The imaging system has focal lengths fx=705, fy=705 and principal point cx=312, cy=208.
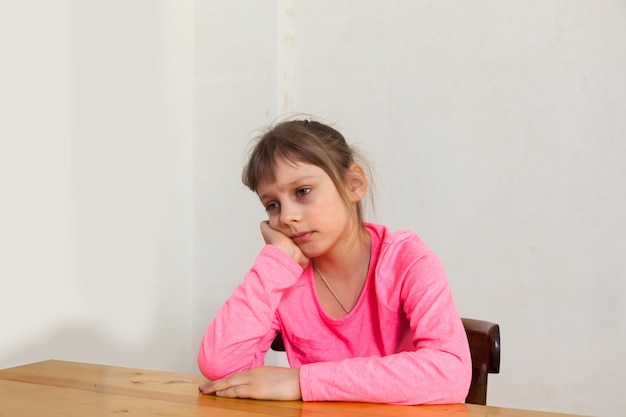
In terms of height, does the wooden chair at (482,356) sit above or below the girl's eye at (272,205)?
below

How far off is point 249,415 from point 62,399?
1.08 feet

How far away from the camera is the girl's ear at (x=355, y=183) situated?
1.47m

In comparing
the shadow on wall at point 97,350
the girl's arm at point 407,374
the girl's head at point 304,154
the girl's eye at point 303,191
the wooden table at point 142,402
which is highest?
the girl's head at point 304,154

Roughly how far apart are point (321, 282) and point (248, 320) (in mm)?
209

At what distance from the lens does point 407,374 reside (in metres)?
1.05

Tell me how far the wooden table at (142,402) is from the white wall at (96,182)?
0.60 metres

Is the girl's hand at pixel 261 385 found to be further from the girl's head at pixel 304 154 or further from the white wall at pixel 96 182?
the white wall at pixel 96 182

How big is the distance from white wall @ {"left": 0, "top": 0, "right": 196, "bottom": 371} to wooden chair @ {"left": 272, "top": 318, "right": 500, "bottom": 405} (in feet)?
3.84

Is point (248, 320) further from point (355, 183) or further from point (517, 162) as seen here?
point (517, 162)

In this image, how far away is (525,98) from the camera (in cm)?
218

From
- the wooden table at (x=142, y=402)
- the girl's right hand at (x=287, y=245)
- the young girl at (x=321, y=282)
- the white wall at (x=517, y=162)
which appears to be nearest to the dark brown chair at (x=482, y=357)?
the young girl at (x=321, y=282)

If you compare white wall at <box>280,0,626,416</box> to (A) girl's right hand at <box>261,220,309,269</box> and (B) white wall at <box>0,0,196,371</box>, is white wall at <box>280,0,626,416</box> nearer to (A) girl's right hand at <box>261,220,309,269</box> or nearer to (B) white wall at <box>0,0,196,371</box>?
(B) white wall at <box>0,0,196,371</box>

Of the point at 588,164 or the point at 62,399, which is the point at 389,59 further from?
the point at 62,399

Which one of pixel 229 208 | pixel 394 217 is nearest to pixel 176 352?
pixel 229 208
